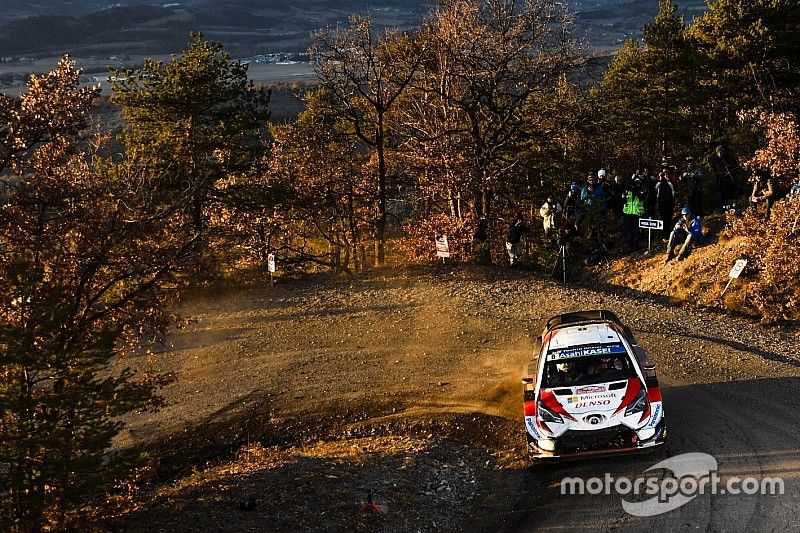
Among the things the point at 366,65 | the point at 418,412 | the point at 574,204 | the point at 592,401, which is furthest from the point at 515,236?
the point at 592,401

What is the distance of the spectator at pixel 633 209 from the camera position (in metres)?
22.2


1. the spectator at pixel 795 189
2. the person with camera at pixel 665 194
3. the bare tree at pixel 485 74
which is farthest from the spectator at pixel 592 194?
the spectator at pixel 795 189

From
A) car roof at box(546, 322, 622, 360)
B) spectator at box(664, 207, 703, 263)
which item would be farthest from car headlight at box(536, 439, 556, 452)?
spectator at box(664, 207, 703, 263)

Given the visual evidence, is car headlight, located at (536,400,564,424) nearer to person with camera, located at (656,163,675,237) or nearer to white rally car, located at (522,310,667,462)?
white rally car, located at (522,310,667,462)

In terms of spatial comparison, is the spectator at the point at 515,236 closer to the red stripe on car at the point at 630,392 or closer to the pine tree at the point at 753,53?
the pine tree at the point at 753,53

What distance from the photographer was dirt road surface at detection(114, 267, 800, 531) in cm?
1053

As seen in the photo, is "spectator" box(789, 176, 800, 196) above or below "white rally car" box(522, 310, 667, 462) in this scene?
above

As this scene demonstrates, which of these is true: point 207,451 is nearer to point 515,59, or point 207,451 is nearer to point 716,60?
point 515,59

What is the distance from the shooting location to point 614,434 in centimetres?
1052

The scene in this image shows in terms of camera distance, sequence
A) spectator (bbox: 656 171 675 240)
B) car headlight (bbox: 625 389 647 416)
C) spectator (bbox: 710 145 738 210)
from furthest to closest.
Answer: spectator (bbox: 710 145 738 210) → spectator (bbox: 656 171 675 240) → car headlight (bbox: 625 389 647 416)

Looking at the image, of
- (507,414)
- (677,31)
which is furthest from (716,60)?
(507,414)

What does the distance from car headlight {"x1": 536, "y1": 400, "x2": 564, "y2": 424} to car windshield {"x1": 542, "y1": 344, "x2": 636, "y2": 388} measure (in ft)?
1.39

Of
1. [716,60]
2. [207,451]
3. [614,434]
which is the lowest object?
[207,451]

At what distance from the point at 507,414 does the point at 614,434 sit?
342 centimetres
